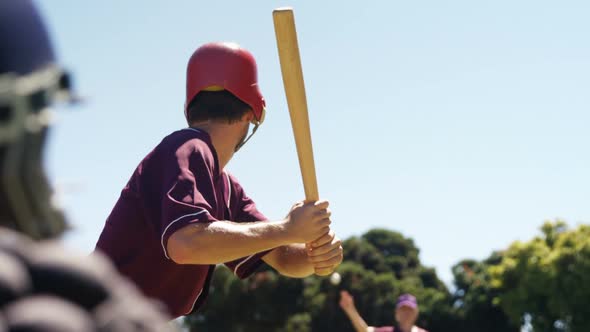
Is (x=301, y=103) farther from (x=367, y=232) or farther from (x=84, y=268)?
(x=367, y=232)

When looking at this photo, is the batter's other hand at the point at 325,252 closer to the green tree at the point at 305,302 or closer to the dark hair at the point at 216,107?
the dark hair at the point at 216,107

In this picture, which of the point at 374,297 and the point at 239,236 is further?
the point at 374,297

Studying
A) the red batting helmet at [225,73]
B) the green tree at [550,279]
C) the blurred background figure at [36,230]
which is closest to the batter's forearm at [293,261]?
the red batting helmet at [225,73]

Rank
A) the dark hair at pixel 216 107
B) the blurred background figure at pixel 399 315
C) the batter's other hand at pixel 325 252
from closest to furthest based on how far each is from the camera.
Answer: the dark hair at pixel 216 107
the batter's other hand at pixel 325 252
the blurred background figure at pixel 399 315

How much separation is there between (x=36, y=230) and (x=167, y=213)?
7.19 feet

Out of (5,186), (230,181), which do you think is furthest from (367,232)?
(5,186)

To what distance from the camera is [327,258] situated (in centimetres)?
520

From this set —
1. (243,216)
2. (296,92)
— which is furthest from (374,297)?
(296,92)

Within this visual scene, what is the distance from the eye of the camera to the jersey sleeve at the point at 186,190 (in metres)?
3.96

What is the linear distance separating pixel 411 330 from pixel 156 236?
34.5ft

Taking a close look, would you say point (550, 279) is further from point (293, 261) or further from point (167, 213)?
point (167, 213)

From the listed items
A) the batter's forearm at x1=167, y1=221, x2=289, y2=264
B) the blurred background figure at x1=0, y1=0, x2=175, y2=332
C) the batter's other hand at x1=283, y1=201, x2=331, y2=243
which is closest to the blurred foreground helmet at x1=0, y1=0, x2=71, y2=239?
the blurred background figure at x1=0, y1=0, x2=175, y2=332

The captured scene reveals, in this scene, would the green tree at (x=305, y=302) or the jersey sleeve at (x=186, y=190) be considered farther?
the green tree at (x=305, y=302)

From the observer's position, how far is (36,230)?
5.94ft
